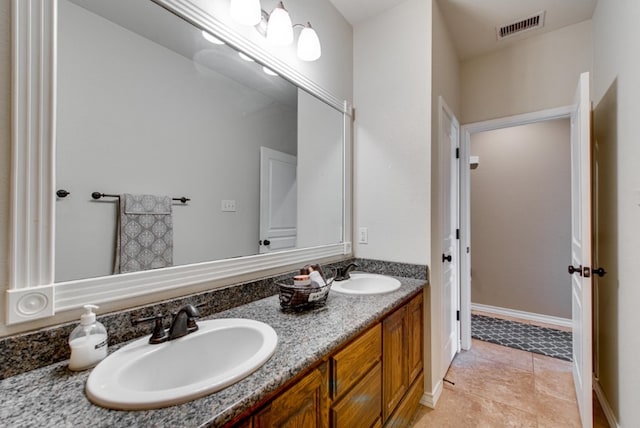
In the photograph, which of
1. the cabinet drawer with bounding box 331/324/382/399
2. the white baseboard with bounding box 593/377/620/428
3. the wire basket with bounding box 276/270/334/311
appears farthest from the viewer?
the white baseboard with bounding box 593/377/620/428

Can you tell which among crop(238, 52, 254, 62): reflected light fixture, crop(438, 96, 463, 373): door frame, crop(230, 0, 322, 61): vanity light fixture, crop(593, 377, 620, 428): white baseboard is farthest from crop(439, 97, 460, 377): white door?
crop(238, 52, 254, 62): reflected light fixture

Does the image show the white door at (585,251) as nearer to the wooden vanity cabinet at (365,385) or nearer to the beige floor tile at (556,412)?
the beige floor tile at (556,412)

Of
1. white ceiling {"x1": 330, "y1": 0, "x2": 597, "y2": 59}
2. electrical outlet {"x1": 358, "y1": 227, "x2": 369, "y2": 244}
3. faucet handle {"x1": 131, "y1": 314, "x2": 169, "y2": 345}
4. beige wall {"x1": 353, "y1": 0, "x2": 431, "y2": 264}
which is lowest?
faucet handle {"x1": 131, "y1": 314, "x2": 169, "y2": 345}

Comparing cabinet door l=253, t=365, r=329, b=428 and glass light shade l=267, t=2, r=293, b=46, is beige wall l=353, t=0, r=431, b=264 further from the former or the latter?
cabinet door l=253, t=365, r=329, b=428

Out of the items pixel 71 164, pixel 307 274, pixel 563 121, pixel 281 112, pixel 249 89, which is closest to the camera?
pixel 71 164

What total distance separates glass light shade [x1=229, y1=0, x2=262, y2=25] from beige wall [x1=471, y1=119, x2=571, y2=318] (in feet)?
10.3

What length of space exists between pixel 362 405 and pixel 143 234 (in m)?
1.09

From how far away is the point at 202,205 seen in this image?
4.23ft

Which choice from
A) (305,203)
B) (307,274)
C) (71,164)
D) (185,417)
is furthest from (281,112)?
(185,417)

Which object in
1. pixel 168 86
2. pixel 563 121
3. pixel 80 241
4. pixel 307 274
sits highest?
pixel 563 121

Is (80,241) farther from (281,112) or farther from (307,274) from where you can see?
(281,112)

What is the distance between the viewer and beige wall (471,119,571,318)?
9.94 ft

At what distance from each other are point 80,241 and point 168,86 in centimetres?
69

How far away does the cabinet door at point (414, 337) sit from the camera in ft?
5.25
